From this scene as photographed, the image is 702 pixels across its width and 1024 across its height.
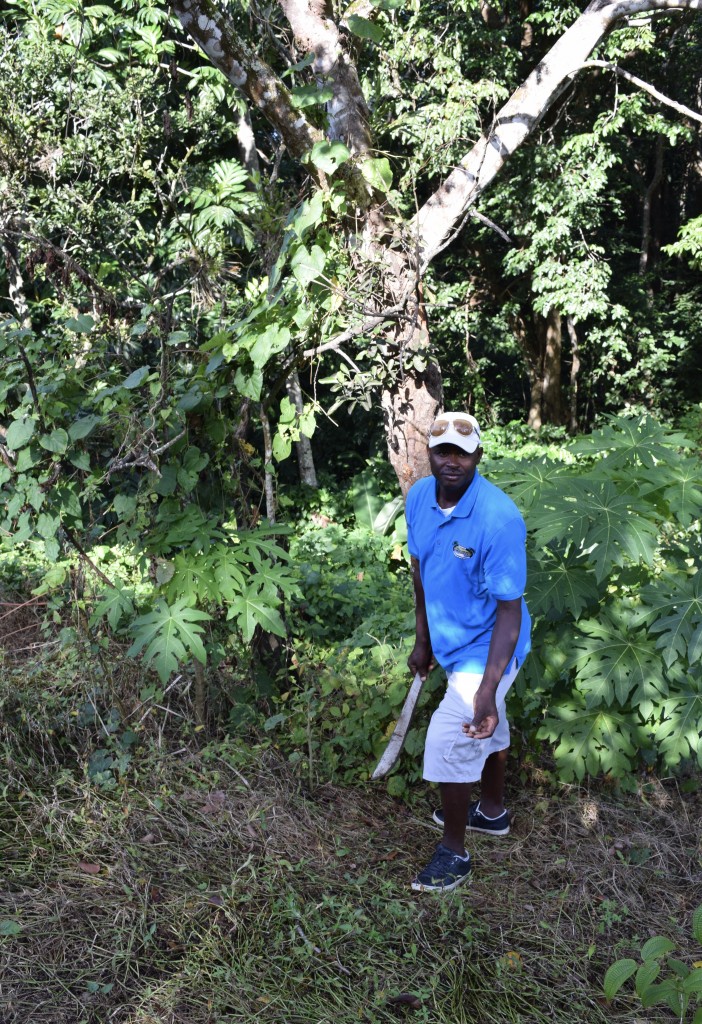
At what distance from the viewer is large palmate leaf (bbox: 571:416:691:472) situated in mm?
3734

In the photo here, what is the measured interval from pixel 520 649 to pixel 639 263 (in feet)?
42.8

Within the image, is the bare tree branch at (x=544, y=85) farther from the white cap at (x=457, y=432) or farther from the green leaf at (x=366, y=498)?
the green leaf at (x=366, y=498)

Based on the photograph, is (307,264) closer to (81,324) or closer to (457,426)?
(81,324)

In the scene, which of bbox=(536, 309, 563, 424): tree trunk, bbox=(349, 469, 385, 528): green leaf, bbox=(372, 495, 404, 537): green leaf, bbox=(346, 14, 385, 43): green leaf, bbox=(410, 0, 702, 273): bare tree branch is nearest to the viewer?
bbox=(346, 14, 385, 43): green leaf

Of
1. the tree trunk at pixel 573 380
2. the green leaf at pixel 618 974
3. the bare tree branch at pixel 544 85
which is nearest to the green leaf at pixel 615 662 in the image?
the green leaf at pixel 618 974

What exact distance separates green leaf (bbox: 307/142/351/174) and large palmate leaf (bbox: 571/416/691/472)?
163cm

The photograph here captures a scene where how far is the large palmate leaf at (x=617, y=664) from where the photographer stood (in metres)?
3.54

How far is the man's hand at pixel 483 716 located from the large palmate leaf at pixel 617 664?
647mm

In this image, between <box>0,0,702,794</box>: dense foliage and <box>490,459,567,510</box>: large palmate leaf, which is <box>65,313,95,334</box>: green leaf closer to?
<box>0,0,702,794</box>: dense foliage

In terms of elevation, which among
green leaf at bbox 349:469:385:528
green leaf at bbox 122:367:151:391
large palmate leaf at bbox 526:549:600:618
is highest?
green leaf at bbox 122:367:151:391

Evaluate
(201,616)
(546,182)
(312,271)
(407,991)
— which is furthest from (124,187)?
(407,991)

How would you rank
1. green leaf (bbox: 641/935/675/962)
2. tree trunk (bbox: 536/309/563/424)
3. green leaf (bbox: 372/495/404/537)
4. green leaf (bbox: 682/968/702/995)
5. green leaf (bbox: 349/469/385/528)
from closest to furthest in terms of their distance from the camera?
green leaf (bbox: 682/968/702/995) < green leaf (bbox: 641/935/675/962) < green leaf (bbox: 372/495/404/537) < green leaf (bbox: 349/469/385/528) < tree trunk (bbox: 536/309/563/424)

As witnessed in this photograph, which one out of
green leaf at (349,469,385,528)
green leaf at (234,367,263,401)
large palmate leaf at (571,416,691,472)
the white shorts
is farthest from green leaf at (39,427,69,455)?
green leaf at (349,469,385,528)

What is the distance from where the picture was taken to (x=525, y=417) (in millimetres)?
16188
